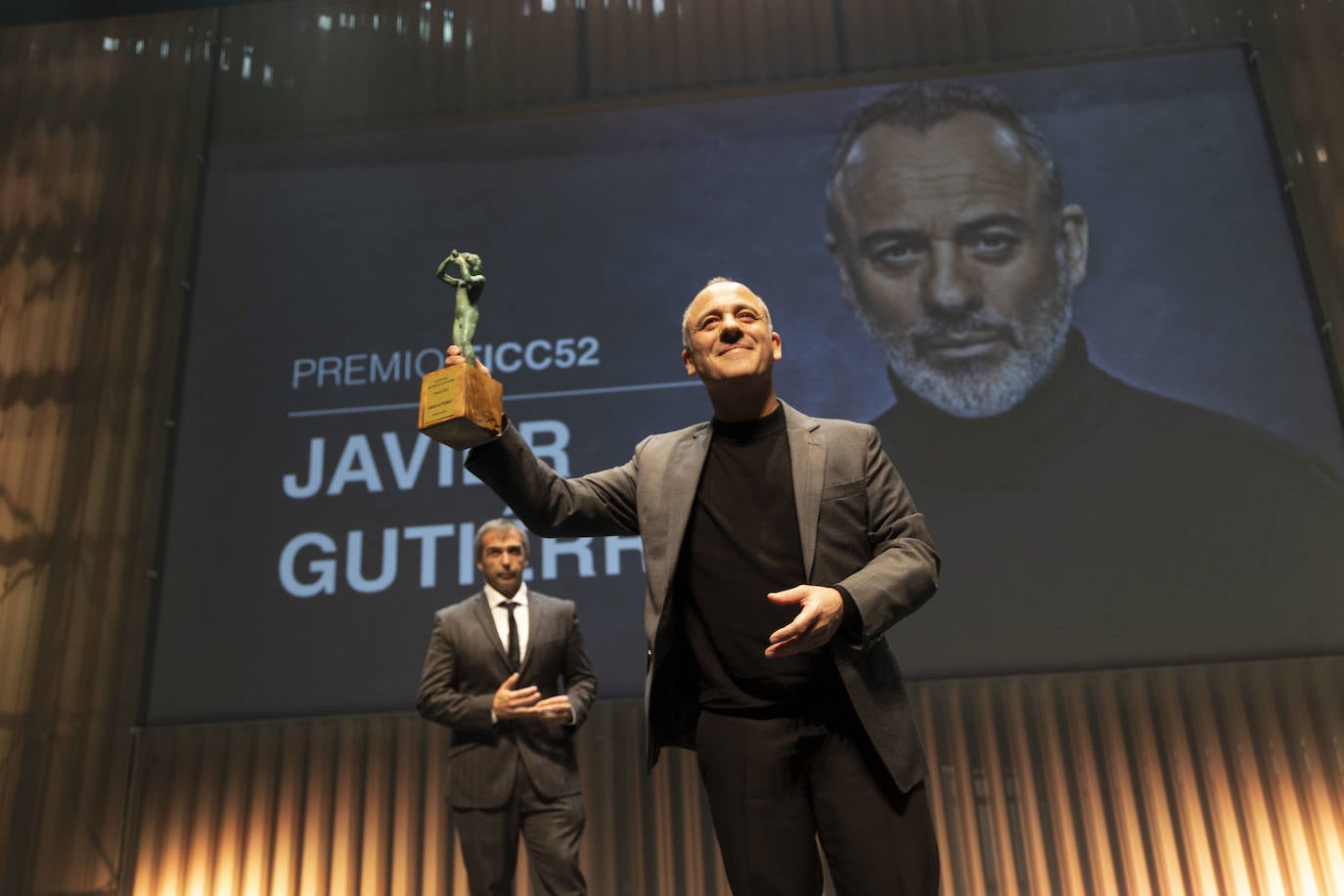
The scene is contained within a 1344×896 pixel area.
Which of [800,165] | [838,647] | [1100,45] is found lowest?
[838,647]

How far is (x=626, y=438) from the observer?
4.26m

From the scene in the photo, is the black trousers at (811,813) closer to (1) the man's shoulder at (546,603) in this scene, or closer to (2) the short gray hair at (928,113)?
(1) the man's shoulder at (546,603)

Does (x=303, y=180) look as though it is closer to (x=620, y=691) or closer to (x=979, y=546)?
(x=620, y=691)

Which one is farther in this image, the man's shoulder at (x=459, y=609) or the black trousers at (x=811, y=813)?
the man's shoulder at (x=459, y=609)

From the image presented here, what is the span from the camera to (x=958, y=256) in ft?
14.4

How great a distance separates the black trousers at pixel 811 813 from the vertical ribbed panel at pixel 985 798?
2.68m

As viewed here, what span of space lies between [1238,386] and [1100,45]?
Result: 1685mm

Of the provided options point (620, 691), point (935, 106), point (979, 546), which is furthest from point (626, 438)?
point (935, 106)

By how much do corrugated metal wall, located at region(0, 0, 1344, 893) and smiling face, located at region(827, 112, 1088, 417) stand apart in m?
0.52

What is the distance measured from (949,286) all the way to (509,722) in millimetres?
2552

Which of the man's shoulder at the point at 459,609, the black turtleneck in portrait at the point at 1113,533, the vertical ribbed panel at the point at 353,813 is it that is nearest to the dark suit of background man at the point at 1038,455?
the black turtleneck in portrait at the point at 1113,533

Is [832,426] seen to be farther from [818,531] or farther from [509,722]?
[509,722]

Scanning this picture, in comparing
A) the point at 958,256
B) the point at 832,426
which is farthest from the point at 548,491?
the point at 958,256

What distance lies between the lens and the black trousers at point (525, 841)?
288cm
